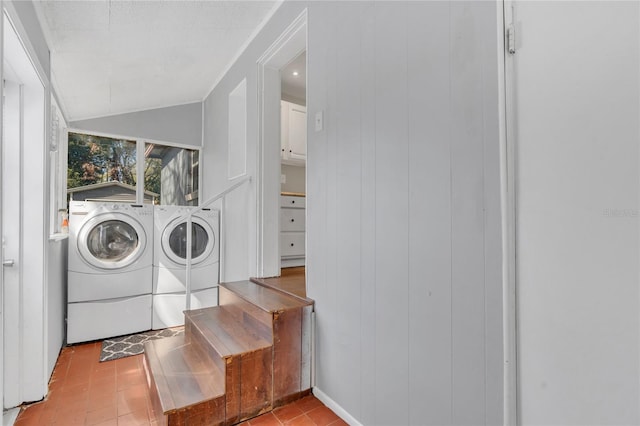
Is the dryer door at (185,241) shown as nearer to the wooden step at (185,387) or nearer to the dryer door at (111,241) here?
the dryer door at (111,241)

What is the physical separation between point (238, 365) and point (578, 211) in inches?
64.7

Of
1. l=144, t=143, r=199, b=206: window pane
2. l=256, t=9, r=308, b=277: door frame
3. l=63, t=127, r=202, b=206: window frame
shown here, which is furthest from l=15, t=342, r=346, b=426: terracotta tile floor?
l=144, t=143, r=199, b=206: window pane

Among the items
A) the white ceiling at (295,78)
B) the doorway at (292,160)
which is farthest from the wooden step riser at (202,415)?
the white ceiling at (295,78)

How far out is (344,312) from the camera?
174 centimetres

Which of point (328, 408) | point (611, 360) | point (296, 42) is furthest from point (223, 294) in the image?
point (611, 360)

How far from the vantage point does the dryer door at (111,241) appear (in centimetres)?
284

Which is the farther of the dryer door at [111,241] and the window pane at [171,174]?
the window pane at [171,174]

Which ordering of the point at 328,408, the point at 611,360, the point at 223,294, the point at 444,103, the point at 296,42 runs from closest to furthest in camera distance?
the point at 611,360, the point at 444,103, the point at 328,408, the point at 296,42, the point at 223,294

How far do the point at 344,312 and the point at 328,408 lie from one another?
23.9 inches

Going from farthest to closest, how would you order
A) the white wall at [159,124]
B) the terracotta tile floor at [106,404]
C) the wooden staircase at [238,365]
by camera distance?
the white wall at [159,124] < the terracotta tile floor at [106,404] < the wooden staircase at [238,365]

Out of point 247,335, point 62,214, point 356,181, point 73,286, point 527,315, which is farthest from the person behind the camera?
point 62,214

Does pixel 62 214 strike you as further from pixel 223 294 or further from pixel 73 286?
pixel 223 294

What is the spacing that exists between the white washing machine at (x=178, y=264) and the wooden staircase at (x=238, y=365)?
1.08 metres

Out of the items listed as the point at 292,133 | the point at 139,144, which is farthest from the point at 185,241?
the point at 292,133
